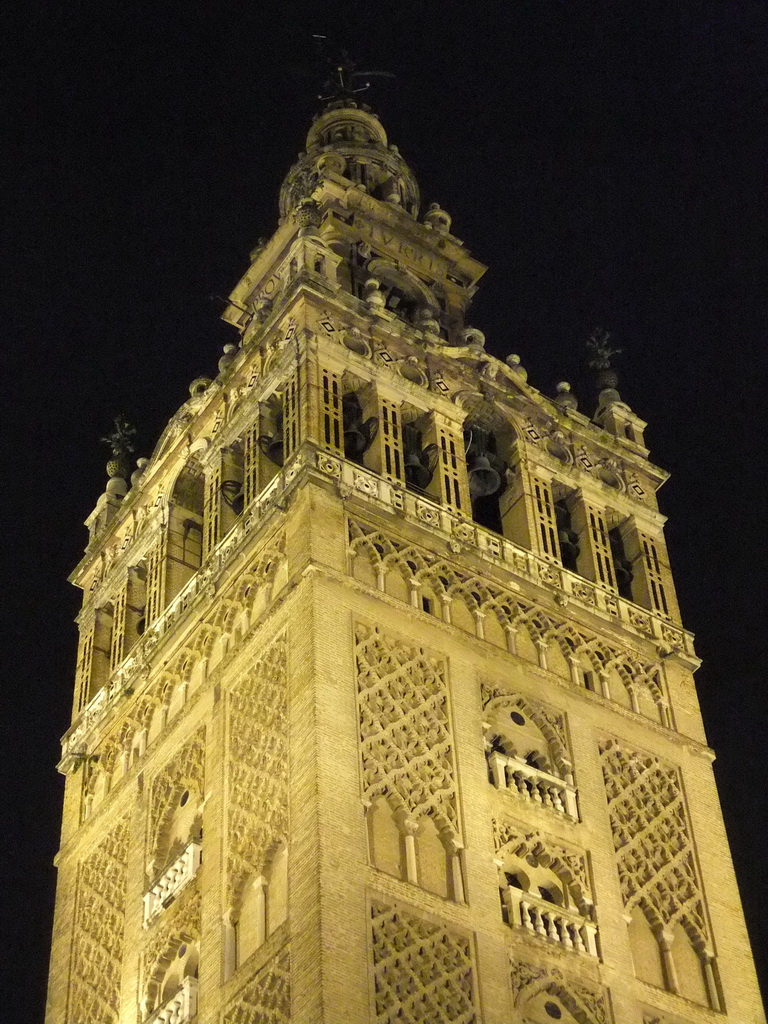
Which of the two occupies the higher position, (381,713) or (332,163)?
(332,163)

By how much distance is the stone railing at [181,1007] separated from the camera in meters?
33.9

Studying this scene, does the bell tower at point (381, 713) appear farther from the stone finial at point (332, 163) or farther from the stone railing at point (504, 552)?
the stone finial at point (332, 163)

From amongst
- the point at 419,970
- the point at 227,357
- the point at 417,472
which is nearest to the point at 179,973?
the point at 419,970

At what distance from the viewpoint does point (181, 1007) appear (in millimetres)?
34250

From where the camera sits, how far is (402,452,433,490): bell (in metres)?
41.2

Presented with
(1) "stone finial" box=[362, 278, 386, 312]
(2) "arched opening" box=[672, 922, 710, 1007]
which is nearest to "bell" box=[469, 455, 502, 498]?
(1) "stone finial" box=[362, 278, 386, 312]

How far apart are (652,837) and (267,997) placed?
7.95m

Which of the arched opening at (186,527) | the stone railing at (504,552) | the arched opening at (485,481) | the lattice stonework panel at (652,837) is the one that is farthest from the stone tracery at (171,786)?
the arched opening at (485,481)

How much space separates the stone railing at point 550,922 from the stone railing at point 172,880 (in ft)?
16.3

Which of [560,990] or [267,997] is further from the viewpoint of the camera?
[560,990]

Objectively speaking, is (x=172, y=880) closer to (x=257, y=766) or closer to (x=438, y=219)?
(x=257, y=766)

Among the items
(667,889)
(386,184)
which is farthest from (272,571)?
(386,184)

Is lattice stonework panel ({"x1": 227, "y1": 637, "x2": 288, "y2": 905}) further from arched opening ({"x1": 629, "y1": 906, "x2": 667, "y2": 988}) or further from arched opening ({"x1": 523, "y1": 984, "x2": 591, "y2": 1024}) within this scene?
arched opening ({"x1": 629, "y1": 906, "x2": 667, "y2": 988})

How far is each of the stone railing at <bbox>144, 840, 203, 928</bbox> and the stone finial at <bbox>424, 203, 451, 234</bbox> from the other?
60.7ft
